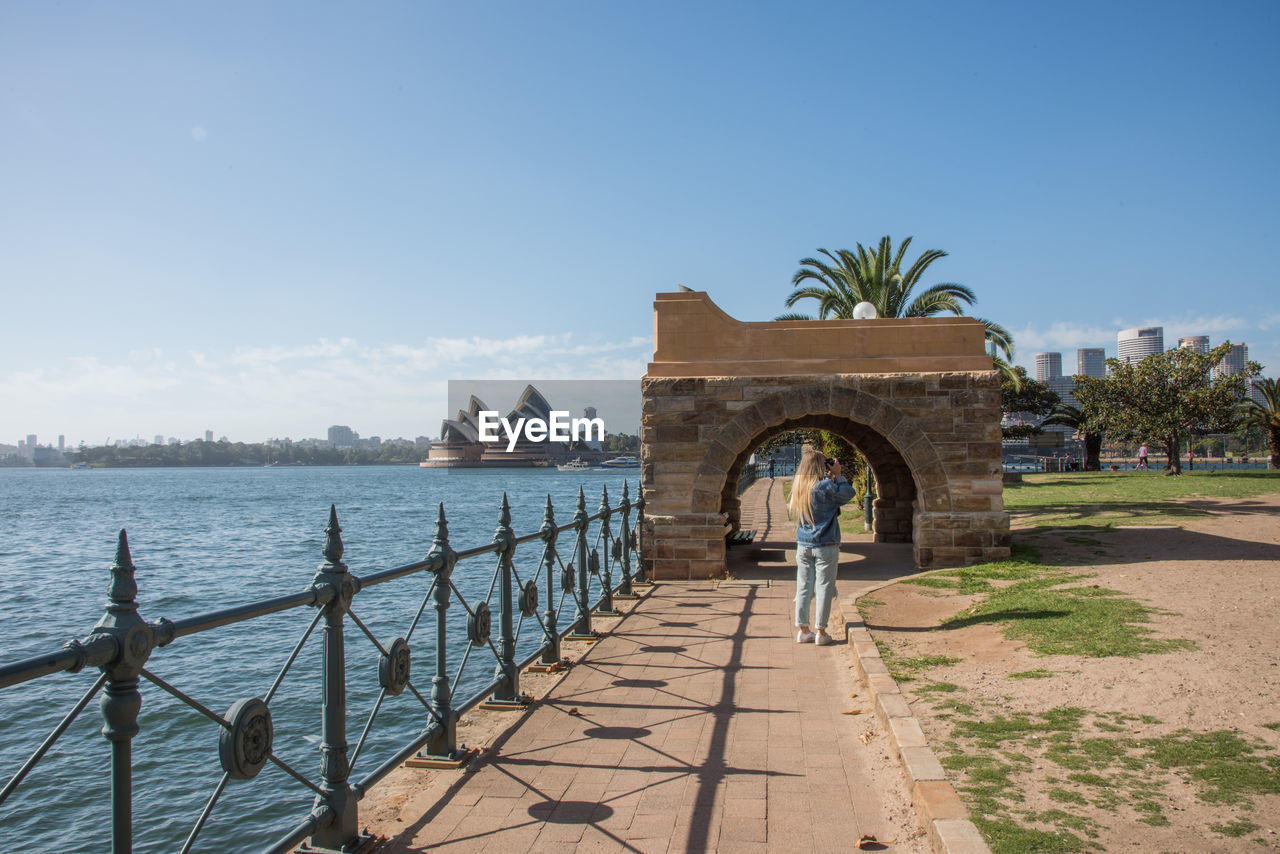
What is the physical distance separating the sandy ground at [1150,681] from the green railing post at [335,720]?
3.01 m

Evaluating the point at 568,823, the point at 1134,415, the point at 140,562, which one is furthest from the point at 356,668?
the point at 1134,415

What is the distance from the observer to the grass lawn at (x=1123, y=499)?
54.8 ft

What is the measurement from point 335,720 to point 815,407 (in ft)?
32.2

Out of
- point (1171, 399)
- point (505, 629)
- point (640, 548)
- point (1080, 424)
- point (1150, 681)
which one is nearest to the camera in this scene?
point (1150, 681)

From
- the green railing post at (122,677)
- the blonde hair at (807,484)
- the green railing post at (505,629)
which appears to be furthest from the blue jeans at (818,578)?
the green railing post at (122,677)

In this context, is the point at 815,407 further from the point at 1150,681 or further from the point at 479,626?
the point at 479,626

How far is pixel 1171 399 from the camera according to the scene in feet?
107

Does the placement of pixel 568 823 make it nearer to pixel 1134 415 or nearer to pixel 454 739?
pixel 454 739

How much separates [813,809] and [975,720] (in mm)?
1635

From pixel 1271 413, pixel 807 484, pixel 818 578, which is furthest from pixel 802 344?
pixel 1271 413

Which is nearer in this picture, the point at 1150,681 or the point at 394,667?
the point at 394,667

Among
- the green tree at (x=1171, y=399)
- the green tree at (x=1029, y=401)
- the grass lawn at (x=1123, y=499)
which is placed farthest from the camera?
the green tree at (x=1029, y=401)

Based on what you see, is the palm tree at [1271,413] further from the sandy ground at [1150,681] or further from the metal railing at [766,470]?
the sandy ground at [1150,681]

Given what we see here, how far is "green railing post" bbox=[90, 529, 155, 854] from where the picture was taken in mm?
2643
